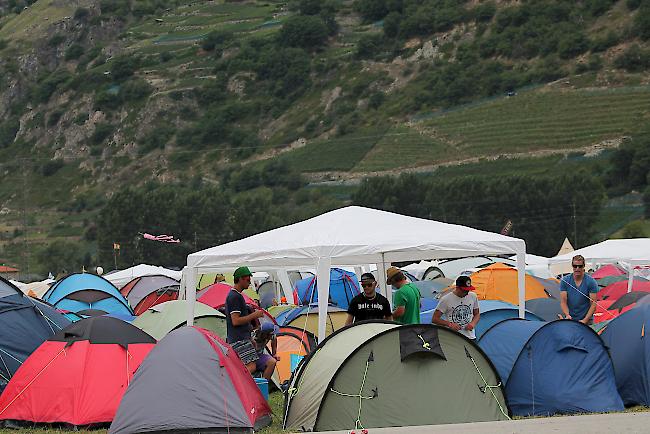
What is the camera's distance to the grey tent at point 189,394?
33.4 ft

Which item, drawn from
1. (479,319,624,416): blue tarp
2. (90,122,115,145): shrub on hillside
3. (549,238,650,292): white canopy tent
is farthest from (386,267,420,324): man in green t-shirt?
(90,122,115,145): shrub on hillside

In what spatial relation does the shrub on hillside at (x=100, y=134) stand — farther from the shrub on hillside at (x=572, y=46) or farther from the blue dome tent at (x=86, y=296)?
the blue dome tent at (x=86, y=296)

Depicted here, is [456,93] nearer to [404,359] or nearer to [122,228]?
[122,228]

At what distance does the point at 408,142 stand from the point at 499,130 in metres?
8.22

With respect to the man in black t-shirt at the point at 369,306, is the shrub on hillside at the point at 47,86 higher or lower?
lower

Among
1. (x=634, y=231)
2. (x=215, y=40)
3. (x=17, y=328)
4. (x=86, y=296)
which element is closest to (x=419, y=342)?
(x=17, y=328)

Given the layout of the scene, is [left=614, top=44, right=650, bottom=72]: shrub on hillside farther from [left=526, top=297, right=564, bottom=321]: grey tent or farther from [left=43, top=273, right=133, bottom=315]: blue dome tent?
[left=526, top=297, right=564, bottom=321]: grey tent

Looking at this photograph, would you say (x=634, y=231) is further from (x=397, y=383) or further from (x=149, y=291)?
(x=397, y=383)

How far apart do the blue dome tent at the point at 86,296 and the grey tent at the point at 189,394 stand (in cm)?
1327

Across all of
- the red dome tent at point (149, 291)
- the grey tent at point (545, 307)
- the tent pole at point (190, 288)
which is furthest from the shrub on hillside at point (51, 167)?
the tent pole at point (190, 288)

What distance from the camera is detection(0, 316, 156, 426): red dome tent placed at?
38.2 feet

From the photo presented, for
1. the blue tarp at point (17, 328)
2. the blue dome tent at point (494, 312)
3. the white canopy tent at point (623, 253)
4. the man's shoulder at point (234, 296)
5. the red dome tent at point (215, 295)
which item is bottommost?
the white canopy tent at point (623, 253)

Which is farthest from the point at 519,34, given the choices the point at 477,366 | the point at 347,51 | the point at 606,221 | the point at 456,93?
the point at 477,366

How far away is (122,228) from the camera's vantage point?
81188 mm
